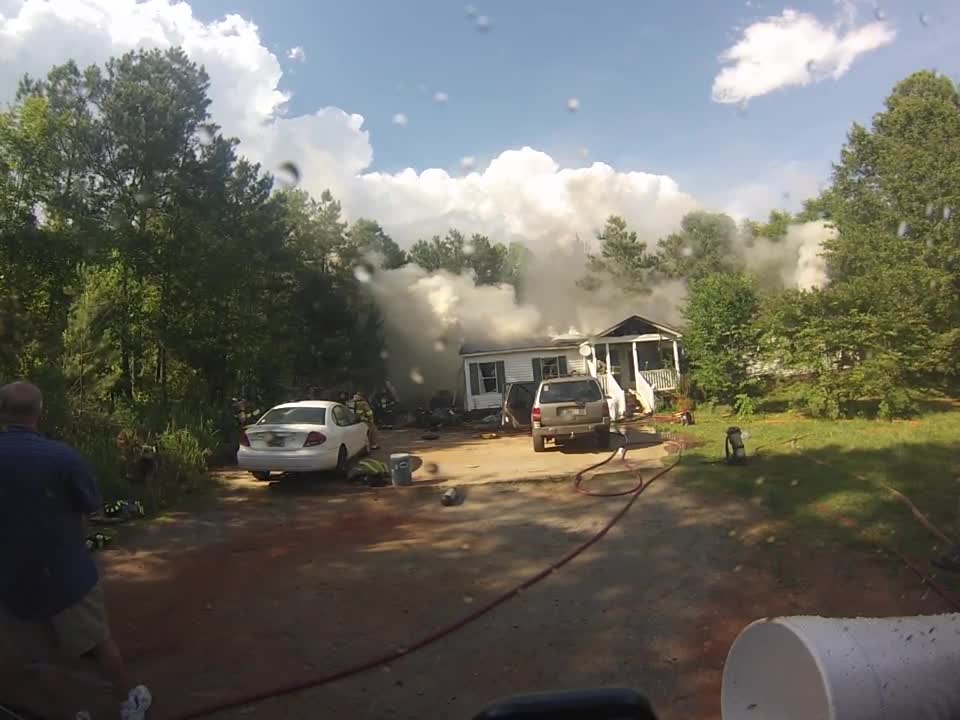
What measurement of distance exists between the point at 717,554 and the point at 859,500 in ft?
8.29

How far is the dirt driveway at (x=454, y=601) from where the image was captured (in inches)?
160

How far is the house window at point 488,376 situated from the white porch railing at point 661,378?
5902 mm

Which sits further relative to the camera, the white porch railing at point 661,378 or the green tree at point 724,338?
the white porch railing at point 661,378

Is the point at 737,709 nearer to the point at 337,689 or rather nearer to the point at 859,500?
the point at 337,689

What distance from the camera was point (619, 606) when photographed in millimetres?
5324

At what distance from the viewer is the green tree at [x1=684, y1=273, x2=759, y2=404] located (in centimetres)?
1923

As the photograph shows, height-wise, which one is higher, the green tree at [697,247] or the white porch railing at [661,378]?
the green tree at [697,247]

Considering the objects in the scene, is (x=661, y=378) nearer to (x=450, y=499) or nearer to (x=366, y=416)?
(x=366, y=416)

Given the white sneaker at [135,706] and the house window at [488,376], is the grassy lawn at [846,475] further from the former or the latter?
the house window at [488,376]

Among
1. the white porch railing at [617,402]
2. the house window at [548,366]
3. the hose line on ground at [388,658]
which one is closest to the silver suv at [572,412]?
the white porch railing at [617,402]

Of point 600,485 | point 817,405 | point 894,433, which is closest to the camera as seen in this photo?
point 600,485

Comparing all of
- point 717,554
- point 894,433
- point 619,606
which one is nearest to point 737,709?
point 619,606

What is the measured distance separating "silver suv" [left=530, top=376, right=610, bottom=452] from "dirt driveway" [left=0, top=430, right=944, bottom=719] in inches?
197

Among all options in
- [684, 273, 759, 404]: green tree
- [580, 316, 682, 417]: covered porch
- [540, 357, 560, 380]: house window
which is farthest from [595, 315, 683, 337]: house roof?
[684, 273, 759, 404]: green tree
